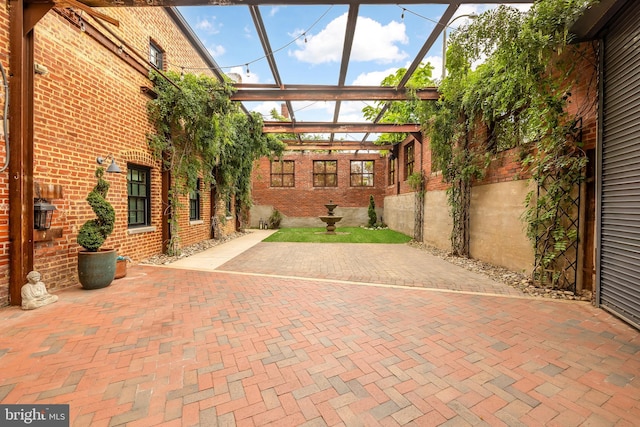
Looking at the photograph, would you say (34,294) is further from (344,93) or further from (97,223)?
(344,93)

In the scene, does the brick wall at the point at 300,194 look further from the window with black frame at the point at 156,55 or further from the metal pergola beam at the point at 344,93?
the metal pergola beam at the point at 344,93

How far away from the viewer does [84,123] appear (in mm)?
4598

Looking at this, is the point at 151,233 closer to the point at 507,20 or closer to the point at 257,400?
the point at 257,400

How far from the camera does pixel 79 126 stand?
177 inches

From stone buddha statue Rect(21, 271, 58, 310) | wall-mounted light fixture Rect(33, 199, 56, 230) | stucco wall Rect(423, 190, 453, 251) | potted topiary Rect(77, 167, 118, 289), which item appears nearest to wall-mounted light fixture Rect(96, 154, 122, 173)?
potted topiary Rect(77, 167, 118, 289)

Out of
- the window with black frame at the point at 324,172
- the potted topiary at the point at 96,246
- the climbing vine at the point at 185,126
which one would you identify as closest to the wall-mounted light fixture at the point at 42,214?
the potted topiary at the point at 96,246

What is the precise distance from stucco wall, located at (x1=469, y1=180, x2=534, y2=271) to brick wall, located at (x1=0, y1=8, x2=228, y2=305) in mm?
7658

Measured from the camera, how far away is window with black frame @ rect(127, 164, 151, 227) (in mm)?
6121

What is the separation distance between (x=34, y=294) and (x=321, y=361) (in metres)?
3.77

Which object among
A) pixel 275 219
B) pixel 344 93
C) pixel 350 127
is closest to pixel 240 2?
pixel 344 93

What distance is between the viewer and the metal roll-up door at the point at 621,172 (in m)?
3.08

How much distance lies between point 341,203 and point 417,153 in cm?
666

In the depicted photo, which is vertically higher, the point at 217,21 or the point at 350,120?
the point at 217,21

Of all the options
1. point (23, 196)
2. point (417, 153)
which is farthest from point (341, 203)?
point (23, 196)
